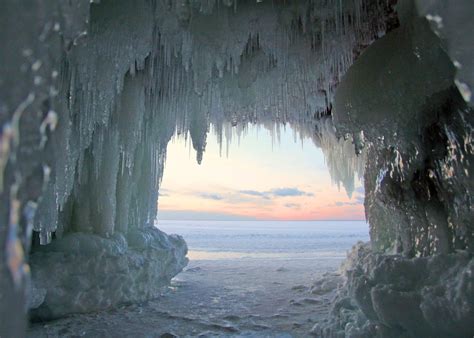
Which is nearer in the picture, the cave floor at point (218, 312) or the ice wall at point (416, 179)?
the ice wall at point (416, 179)

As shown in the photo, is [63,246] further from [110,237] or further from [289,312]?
[289,312]

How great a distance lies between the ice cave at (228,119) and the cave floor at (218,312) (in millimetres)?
405

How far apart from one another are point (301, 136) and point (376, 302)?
5.46m

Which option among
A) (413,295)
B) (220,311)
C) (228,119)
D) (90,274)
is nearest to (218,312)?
(220,311)

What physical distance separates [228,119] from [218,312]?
11.8 feet

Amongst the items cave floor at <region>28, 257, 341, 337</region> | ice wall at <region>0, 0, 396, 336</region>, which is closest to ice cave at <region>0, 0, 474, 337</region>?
ice wall at <region>0, 0, 396, 336</region>

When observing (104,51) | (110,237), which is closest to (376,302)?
(104,51)

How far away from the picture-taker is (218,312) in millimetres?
5828

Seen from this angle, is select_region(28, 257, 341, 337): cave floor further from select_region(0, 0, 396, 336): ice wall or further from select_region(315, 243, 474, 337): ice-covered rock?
select_region(315, 243, 474, 337): ice-covered rock

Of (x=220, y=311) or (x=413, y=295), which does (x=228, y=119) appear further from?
(x=413, y=295)

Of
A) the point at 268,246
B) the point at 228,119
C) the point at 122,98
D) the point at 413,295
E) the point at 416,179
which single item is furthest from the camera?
the point at 268,246

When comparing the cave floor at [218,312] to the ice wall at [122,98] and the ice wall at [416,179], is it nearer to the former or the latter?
the ice wall at [122,98]

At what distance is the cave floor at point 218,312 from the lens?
4871 millimetres

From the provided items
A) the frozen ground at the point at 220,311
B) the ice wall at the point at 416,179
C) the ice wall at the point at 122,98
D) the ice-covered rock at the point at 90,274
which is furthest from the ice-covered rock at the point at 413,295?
the ice-covered rock at the point at 90,274
